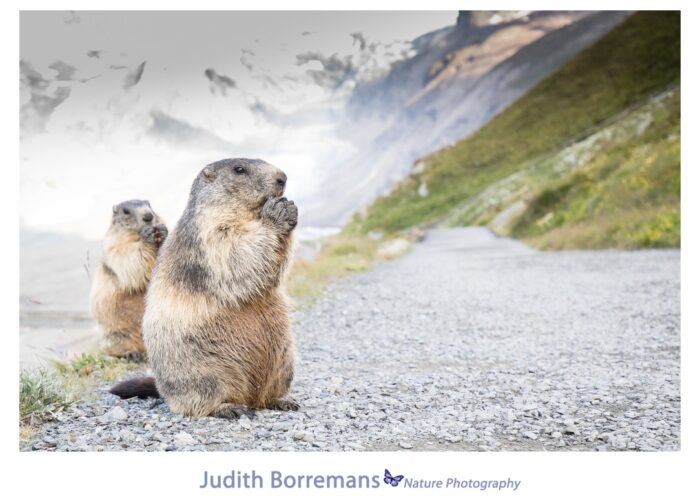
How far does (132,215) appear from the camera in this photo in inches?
217

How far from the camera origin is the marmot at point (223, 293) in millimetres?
3850

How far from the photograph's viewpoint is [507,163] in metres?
25.3

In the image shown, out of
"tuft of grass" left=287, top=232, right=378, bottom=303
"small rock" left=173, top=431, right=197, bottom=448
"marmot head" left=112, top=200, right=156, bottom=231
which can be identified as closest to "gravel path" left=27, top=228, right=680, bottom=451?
"small rock" left=173, top=431, right=197, bottom=448

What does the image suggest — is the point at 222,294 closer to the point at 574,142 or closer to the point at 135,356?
the point at 135,356

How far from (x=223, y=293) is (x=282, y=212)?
0.54m

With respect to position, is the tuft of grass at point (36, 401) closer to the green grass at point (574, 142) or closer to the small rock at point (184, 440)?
the small rock at point (184, 440)

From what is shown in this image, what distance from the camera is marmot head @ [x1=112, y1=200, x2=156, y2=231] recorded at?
544cm
